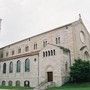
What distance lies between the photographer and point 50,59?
136 feet

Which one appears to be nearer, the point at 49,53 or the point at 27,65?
the point at 49,53

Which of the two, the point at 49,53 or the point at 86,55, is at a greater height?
the point at 49,53

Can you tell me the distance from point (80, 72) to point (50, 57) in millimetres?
7020

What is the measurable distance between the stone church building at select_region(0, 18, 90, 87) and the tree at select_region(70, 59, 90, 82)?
154cm

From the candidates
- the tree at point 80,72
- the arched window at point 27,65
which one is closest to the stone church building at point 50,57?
the arched window at point 27,65

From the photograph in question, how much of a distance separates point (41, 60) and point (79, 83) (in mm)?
9966

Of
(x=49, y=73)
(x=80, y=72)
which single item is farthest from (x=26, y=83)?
(x=80, y=72)

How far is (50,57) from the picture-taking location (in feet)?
136

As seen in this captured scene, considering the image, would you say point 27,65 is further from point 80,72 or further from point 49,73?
point 80,72

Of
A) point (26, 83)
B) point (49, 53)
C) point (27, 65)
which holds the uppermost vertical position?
point (49, 53)

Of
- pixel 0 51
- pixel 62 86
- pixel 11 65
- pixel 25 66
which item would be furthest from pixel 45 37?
pixel 0 51

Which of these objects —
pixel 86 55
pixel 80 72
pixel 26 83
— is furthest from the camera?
pixel 86 55

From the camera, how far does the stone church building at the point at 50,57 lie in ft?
131

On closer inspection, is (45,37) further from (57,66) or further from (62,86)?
(62,86)
